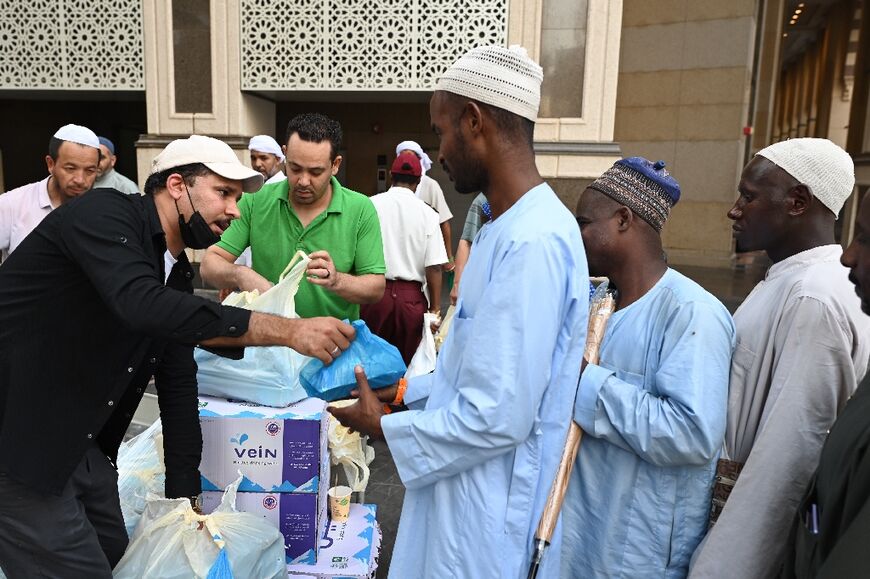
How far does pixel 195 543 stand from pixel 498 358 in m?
1.29

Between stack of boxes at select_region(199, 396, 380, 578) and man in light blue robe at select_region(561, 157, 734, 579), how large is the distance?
3.08 ft

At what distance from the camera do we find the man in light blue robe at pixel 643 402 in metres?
1.59

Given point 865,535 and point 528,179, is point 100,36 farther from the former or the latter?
point 865,535

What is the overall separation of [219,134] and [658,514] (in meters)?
8.07

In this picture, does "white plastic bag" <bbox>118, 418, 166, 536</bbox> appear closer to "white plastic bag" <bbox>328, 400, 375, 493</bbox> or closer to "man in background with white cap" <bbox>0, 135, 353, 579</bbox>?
"man in background with white cap" <bbox>0, 135, 353, 579</bbox>

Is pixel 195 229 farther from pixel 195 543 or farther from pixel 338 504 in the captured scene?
pixel 338 504

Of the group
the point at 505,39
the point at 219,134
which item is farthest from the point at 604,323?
the point at 219,134

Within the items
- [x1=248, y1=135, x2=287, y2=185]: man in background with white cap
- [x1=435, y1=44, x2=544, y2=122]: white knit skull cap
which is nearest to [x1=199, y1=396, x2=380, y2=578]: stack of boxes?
[x1=435, y1=44, x2=544, y2=122]: white knit skull cap

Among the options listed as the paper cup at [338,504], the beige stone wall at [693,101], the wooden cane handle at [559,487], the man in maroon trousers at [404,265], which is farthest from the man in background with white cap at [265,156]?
the beige stone wall at [693,101]

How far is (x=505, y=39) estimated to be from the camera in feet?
25.5

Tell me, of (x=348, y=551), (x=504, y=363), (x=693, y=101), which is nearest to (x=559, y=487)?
(x=504, y=363)

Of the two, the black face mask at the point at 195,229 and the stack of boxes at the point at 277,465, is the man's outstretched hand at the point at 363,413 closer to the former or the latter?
the stack of boxes at the point at 277,465

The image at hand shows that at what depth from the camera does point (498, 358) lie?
135 cm

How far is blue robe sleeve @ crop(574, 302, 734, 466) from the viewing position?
157cm
